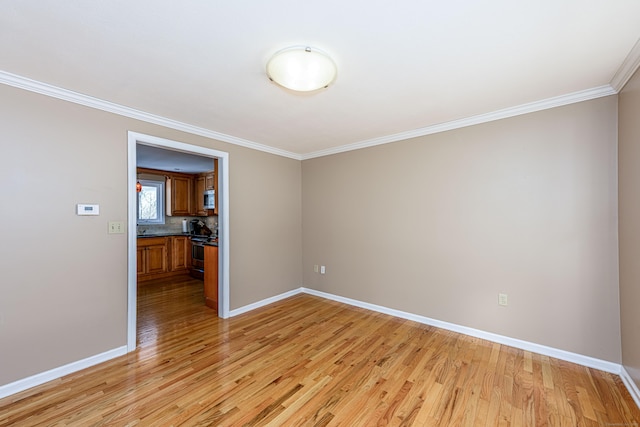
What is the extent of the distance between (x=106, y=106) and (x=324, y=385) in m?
3.10

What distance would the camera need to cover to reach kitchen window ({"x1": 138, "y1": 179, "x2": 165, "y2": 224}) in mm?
5934

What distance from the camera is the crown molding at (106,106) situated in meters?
2.01

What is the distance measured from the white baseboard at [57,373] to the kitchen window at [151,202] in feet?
13.6

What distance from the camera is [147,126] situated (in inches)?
108

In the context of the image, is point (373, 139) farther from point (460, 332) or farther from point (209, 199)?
point (209, 199)

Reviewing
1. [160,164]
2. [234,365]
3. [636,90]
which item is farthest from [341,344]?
[160,164]

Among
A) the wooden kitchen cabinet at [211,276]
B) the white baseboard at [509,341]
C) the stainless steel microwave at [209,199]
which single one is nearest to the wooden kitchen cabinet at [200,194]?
the stainless steel microwave at [209,199]

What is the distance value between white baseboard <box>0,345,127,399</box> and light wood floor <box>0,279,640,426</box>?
0.06 meters

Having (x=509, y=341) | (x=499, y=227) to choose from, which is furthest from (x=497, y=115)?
(x=509, y=341)

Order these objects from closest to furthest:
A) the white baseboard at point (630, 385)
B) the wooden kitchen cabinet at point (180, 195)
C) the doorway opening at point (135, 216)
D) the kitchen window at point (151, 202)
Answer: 1. the white baseboard at point (630, 385)
2. the doorway opening at point (135, 216)
3. the kitchen window at point (151, 202)
4. the wooden kitchen cabinet at point (180, 195)

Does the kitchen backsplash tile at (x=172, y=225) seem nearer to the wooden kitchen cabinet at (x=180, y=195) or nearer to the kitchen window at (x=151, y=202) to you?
the kitchen window at (x=151, y=202)

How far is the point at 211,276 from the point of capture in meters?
3.75

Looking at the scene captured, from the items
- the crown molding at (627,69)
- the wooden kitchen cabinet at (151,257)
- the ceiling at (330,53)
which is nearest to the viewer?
the ceiling at (330,53)

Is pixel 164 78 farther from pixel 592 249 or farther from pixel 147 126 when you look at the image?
pixel 592 249
